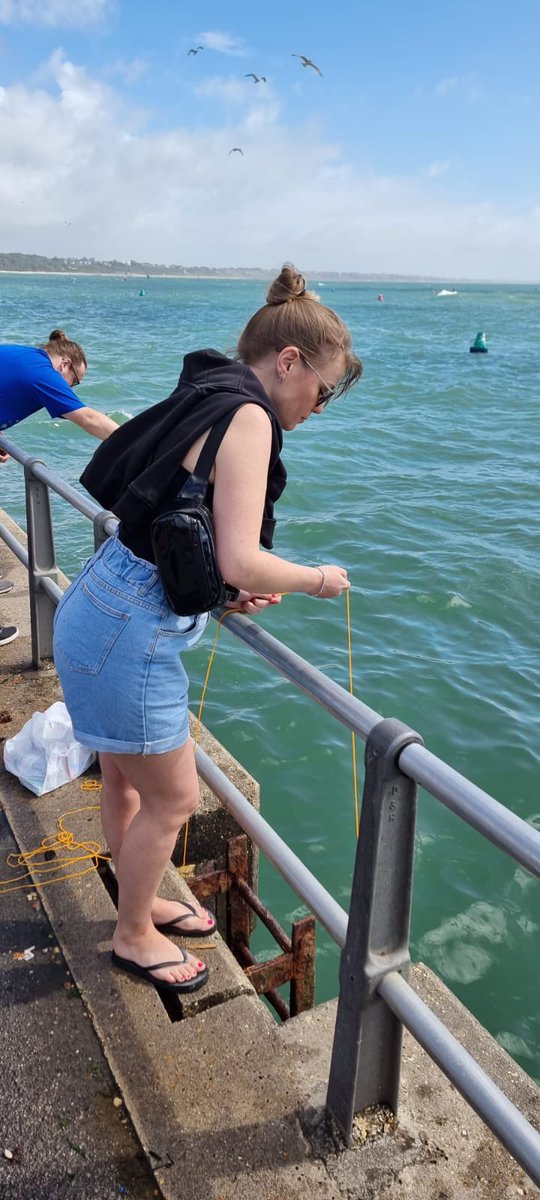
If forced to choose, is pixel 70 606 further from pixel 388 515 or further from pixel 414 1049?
pixel 388 515

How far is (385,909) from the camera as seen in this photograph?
5.65ft

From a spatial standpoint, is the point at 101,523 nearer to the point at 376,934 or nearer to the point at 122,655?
the point at 122,655

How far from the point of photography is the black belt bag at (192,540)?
1.67 metres

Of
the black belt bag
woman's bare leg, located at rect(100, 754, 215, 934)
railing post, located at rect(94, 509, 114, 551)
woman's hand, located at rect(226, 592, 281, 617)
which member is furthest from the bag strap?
railing post, located at rect(94, 509, 114, 551)

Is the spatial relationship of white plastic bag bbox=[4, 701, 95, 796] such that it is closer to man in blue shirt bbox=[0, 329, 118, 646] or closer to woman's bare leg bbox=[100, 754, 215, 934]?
woman's bare leg bbox=[100, 754, 215, 934]

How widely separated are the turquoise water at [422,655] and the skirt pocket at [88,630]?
836mm

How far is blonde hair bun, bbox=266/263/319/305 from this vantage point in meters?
1.94

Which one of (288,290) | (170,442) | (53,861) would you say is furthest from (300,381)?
(53,861)

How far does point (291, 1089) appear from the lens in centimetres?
204

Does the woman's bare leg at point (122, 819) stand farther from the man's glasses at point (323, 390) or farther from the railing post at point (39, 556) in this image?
the railing post at point (39, 556)

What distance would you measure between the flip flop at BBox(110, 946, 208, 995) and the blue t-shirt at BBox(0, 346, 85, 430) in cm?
263

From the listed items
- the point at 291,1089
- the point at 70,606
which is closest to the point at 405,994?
the point at 291,1089

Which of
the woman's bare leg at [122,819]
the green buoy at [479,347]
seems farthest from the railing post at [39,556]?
the green buoy at [479,347]

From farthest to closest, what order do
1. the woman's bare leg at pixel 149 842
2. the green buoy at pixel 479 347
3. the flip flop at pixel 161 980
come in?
the green buoy at pixel 479 347
the flip flop at pixel 161 980
the woman's bare leg at pixel 149 842
